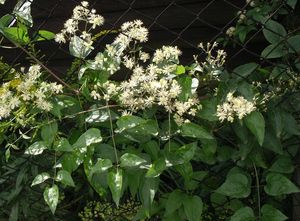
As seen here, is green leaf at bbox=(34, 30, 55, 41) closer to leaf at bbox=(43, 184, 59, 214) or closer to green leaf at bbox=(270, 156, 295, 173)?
leaf at bbox=(43, 184, 59, 214)

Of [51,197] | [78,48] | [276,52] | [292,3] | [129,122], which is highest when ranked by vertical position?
[292,3]

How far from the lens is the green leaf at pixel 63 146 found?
121 centimetres

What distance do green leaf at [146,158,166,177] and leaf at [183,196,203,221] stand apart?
0.16 metres

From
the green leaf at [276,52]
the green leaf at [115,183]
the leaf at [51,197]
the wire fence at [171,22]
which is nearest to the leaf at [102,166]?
the green leaf at [115,183]

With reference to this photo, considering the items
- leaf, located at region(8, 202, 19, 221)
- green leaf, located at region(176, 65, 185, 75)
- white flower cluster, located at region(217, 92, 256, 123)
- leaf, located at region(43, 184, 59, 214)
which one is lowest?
leaf, located at region(8, 202, 19, 221)

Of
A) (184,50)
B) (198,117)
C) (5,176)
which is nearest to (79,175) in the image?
(5,176)

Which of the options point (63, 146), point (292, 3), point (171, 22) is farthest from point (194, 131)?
point (171, 22)

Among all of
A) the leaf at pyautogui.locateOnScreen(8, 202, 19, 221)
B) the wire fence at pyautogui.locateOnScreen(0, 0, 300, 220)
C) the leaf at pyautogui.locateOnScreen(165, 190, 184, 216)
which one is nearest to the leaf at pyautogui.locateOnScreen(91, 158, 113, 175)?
the leaf at pyautogui.locateOnScreen(165, 190, 184, 216)

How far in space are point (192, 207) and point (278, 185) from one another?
206 mm

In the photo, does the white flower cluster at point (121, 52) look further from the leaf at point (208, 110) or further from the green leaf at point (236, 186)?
the green leaf at point (236, 186)

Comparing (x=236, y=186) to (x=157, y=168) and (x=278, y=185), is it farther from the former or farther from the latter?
(x=157, y=168)

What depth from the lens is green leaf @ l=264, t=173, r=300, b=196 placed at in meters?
1.21

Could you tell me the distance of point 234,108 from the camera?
45.4 inches

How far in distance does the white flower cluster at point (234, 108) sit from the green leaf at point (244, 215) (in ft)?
0.74
